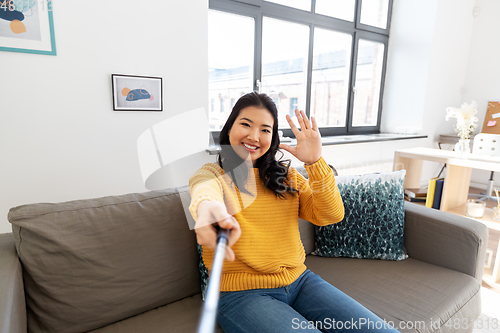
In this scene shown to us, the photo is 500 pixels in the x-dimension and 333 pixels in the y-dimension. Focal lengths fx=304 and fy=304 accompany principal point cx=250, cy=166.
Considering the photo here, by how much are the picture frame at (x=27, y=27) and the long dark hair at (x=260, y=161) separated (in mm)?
1290

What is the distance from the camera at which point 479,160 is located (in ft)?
7.18

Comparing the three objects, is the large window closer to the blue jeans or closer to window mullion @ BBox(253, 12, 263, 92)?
window mullion @ BBox(253, 12, 263, 92)

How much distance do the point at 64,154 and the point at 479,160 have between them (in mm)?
2774

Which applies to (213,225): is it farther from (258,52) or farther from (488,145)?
(488,145)

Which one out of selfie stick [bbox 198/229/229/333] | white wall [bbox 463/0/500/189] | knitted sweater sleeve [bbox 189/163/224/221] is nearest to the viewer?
selfie stick [bbox 198/229/229/333]

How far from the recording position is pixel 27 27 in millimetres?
1617

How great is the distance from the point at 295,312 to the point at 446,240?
0.91m

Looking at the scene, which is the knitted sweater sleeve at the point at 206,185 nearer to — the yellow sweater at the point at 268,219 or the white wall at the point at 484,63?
the yellow sweater at the point at 268,219

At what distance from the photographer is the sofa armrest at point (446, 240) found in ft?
4.35

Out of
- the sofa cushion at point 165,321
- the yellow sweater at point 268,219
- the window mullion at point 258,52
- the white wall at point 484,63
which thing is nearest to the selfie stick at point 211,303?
the yellow sweater at point 268,219

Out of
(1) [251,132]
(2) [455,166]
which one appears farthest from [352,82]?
(1) [251,132]

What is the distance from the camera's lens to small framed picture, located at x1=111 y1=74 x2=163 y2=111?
6.19 feet

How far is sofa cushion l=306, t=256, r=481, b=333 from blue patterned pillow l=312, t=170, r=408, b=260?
0.14 feet

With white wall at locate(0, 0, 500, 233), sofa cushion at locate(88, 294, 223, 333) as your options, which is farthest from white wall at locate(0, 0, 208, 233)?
sofa cushion at locate(88, 294, 223, 333)
